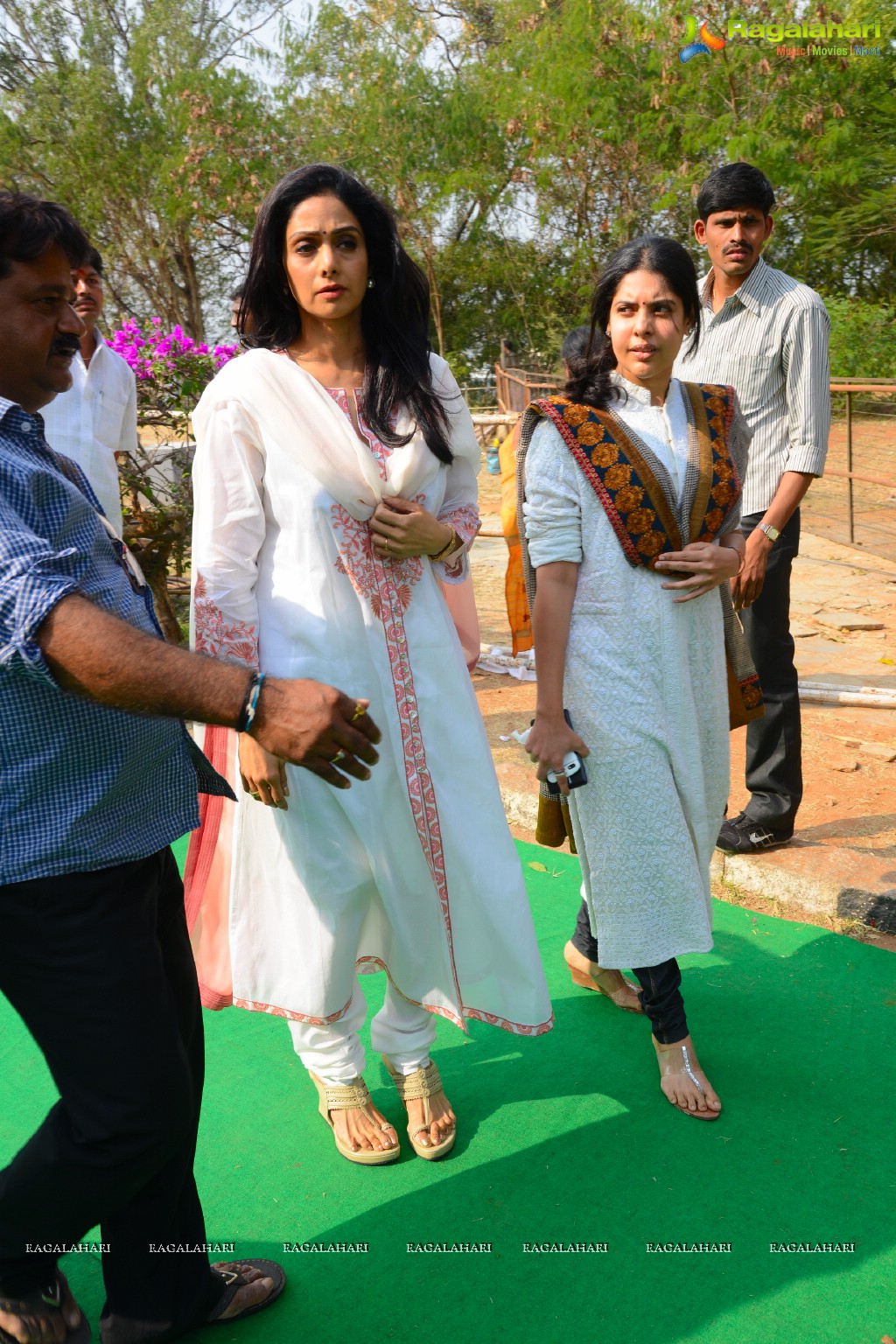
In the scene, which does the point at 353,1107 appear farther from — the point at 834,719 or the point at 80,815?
the point at 834,719

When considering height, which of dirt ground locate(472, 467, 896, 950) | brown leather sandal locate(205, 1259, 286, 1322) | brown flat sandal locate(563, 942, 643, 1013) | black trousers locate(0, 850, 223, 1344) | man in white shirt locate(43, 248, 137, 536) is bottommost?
dirt ground locate(472, 467, 896, 950)

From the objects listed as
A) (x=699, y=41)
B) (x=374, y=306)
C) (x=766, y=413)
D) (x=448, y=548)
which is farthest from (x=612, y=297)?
(x=699, y=41)

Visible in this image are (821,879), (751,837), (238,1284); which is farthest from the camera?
(751,837)

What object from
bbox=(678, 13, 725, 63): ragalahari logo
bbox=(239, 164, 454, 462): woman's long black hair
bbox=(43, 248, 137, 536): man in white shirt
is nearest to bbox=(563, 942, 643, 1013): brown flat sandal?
bbox=(239, 164, 454, 462): woman's long black hair

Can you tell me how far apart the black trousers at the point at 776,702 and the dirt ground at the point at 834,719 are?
8.8 inches

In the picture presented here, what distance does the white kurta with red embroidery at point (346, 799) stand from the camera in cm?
219

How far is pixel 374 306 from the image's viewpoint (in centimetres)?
239

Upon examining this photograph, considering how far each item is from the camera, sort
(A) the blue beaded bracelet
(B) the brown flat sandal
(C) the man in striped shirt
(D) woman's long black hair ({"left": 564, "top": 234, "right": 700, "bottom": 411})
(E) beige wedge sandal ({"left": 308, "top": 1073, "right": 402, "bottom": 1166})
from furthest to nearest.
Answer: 1. (C) the man in striped shirt
2. (B) the brown flat sandal
3. (D) woman's long black hair ({"left": 564, "top": 234, "right": 700, "bottom": 411})
4. (E) beige wedge sandal ({"left": 308, "top": 1073, "right": 402, "bottom": 1166})
5. (A) the blue beaded bracelet

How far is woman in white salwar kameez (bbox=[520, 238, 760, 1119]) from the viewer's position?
2.49 m

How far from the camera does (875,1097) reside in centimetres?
247

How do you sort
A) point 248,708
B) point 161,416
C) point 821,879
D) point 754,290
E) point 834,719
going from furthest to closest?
point 161,416, point 834,719, point 754,290, point 821,879, point 248,708

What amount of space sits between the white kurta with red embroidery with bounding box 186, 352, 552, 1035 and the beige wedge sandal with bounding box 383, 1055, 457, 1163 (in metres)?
0.18

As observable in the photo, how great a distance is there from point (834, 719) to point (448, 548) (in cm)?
313

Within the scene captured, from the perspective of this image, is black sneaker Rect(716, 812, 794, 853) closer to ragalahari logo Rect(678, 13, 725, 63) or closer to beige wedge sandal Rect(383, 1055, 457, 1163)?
beige wedge sandal Rect(383, 1055, 457, 1163)
